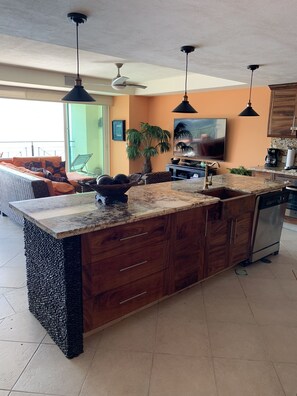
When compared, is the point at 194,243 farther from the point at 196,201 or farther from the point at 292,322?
the point at 292,322

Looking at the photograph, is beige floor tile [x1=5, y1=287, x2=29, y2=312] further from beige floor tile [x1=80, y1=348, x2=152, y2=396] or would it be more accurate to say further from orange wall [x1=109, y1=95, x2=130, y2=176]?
orange wall [x1=109, y1=95, x2=130, y2=176]

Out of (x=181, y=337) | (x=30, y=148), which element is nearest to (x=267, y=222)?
(x=181, y=337)

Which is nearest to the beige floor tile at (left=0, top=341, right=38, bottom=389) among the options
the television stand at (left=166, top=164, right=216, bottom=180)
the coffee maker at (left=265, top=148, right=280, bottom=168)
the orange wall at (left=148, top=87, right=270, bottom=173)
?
the coffee maker at (left=265, top=148, right=280, bottom=168)

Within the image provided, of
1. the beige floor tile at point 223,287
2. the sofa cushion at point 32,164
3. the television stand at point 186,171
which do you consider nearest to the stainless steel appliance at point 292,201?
the television stand at point 186,171

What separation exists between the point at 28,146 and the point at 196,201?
6.65m

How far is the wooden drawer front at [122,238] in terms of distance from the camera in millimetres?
1957

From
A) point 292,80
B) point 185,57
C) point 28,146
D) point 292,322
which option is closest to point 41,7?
point 185,57

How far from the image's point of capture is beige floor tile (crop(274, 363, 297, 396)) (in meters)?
1.76

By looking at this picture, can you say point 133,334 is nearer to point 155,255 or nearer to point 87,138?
point 155,255

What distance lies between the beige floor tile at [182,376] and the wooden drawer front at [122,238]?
78 centimetres

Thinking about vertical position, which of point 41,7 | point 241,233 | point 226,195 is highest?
point 41,7

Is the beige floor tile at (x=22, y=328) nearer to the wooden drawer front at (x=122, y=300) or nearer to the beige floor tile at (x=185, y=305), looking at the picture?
the wooden drawer front at (x=122, y=300)

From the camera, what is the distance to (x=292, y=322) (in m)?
2.40

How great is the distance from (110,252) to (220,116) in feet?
15.9
